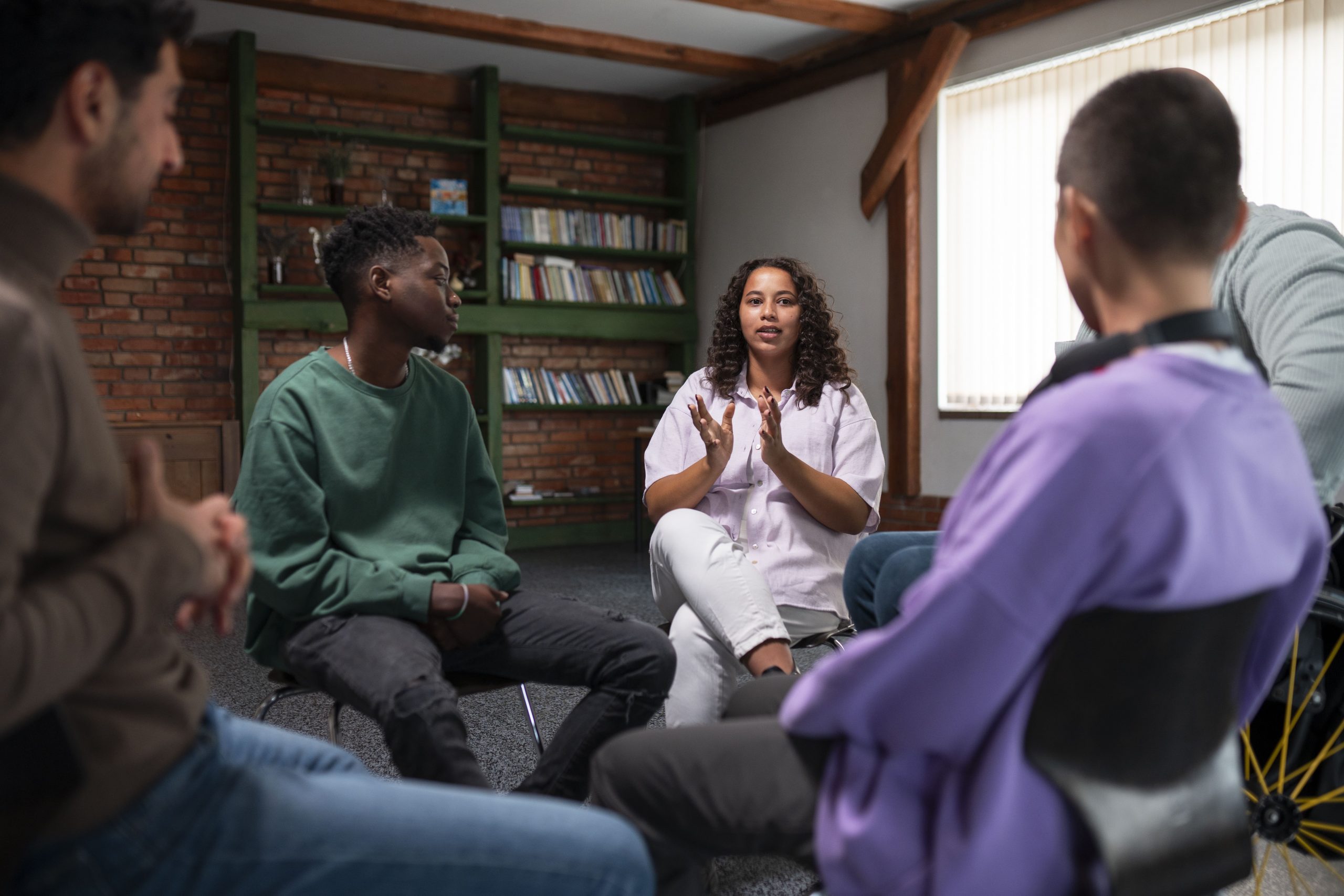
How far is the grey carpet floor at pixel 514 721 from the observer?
2027 millimetres

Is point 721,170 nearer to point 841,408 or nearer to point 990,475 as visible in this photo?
point 841,408

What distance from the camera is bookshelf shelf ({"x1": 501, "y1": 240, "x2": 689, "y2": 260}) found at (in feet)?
23.4

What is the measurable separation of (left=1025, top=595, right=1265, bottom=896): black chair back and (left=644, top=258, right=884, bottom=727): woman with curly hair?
109 centimetres

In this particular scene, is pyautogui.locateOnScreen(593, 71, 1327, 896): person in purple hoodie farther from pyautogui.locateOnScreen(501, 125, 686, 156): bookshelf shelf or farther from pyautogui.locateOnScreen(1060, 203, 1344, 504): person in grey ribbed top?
pyautogui.locateOnScreen(501, 125, 686, 156): bookshelf shelf

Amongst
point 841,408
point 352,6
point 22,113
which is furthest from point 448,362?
point 22,113

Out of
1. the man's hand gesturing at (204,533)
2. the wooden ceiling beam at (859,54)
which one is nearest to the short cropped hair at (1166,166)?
the man's hand gesturing at (204,533)

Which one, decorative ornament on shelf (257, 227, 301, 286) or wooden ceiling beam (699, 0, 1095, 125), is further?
decorative ornament on shelf (257, 227, 301, 286)

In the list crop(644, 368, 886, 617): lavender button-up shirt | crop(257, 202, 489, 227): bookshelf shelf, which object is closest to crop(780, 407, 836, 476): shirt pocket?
crop(644, 368, 886, 617): lavender button-up shirt

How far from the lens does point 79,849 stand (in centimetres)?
86

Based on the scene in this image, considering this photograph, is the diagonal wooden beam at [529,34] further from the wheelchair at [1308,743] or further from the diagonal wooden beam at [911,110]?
the wheelchair at [1308,743]

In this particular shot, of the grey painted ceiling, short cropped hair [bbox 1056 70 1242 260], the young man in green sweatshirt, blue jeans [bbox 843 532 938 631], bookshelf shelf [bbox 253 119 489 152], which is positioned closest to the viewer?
short cropped hair [bbox 1056 70 1242 260]

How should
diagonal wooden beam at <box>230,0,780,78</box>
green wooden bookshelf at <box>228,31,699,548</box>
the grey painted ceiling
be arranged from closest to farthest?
diagonal wooden beam at <box>230,0,780,78</box>
the grey painted ceiling
green wooden bookshelf at <box>228,31,699,548</box>

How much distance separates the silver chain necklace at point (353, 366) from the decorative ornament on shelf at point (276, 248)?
15.0 feet

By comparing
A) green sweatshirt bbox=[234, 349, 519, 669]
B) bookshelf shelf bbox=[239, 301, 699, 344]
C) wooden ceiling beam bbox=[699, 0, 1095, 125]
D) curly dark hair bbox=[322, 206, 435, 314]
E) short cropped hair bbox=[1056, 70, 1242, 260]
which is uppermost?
wooden ceiling beam bbox=[699, 0, 1095, 125]
